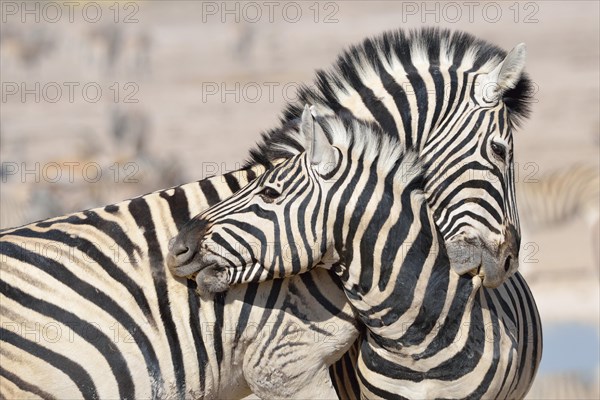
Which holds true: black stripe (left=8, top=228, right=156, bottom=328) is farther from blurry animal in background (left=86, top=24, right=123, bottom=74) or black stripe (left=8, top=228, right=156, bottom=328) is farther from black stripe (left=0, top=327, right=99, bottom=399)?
blurry animal in background (left=86, top=24, right=123, bottom=74)

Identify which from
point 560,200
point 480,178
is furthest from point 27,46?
point 480,178

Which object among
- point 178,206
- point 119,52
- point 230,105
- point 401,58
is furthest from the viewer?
point 119,52

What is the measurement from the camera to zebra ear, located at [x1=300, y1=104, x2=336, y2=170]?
3.80 metres

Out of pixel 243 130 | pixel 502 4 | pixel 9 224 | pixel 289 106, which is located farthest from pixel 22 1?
pixel 289 106

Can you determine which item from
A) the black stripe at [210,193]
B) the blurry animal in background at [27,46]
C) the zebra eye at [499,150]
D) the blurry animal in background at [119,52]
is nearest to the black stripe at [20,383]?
the black stripe at [210,193]

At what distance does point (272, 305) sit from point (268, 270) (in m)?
0.19

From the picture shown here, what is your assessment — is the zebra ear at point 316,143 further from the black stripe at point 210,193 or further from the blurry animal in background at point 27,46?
the blurry animal in background at point 27,46

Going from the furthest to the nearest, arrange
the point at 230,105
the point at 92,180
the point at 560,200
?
1. the point at 230,105
2. the point at 92,180
3. the point at 560,200

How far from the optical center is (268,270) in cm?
387

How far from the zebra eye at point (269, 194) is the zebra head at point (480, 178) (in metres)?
0.61

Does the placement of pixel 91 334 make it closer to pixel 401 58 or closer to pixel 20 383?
pixel 20 383

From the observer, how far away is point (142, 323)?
3947 mm

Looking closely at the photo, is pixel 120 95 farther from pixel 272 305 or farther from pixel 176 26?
pixel 272 305

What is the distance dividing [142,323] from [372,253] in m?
0.93
